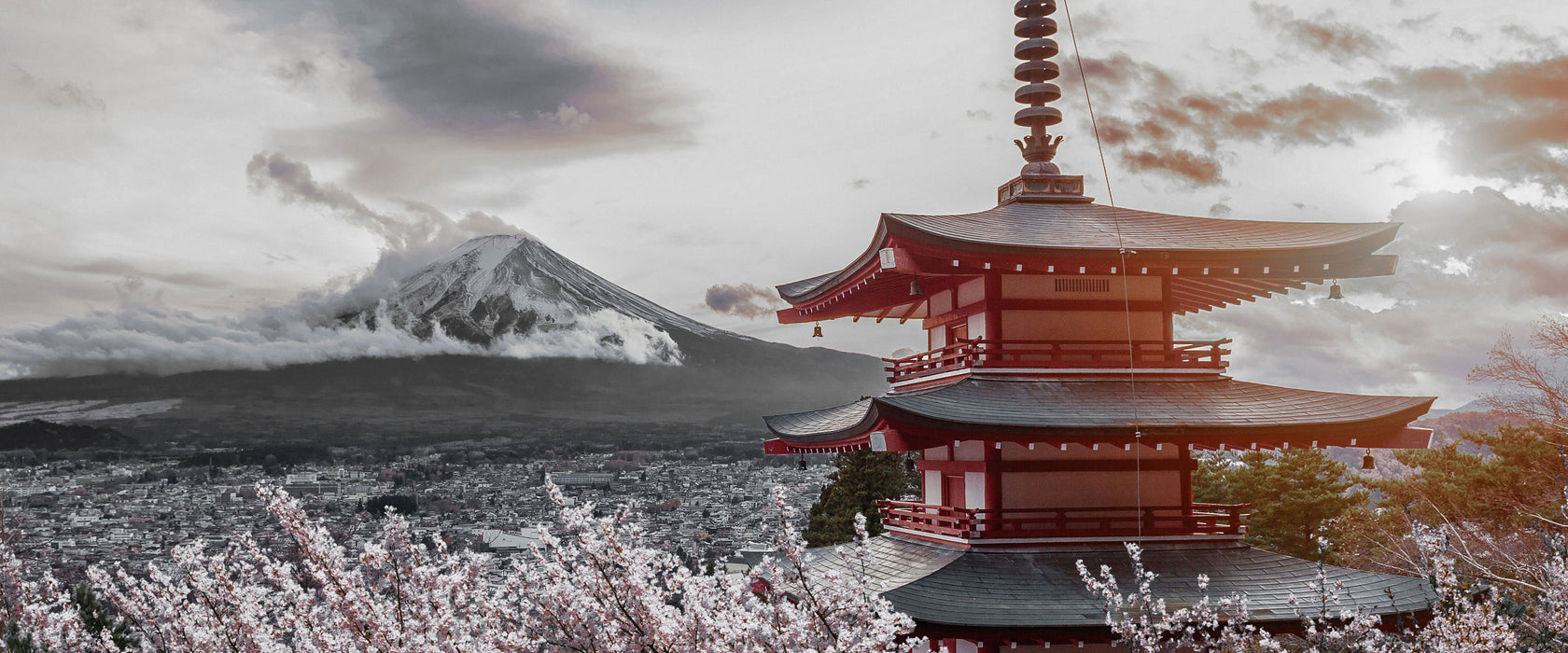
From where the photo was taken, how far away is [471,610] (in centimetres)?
816

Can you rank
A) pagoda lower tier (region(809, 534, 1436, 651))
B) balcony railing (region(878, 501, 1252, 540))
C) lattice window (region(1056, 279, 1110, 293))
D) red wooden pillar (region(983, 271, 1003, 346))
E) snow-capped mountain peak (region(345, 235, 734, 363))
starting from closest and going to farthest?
pagoda lower tier (region(809, 534, 1436, 651)) → balcony railing (region(878, 501, 1252, 540)) → red wooden pillar (region(983, 271, 1003, 346)) → lattice window (region(1056, 279, 1110, 293)) → snow-capped mountain peak (region(345, 235, 734, 363))

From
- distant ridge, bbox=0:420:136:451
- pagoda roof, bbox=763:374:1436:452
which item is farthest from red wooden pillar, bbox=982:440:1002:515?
distant ridge, bbox=0:420:136:451

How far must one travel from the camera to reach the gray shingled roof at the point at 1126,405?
1211 centimetres

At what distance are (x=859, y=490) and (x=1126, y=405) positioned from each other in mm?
16864

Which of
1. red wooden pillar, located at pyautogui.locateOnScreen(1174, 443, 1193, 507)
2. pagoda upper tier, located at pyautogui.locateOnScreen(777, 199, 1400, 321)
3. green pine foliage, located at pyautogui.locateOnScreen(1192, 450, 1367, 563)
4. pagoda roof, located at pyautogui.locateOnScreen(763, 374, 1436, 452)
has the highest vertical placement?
pagoda upper tier, located at pyautogui.locateOnScreen(777, 199, 1400, 321)

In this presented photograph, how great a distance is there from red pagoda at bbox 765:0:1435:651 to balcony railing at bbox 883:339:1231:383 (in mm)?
25

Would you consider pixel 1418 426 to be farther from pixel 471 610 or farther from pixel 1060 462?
pixel 471 610

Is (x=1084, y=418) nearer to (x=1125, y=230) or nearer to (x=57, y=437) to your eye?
(x=1125, y=230)

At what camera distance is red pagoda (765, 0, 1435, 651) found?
1203cm

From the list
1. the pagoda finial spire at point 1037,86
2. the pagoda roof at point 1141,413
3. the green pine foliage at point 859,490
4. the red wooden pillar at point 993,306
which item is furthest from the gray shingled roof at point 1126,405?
the green pine foliage at point 859,490

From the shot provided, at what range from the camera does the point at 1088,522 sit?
42.9 ft

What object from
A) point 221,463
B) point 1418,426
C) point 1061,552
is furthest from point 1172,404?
point 221,463

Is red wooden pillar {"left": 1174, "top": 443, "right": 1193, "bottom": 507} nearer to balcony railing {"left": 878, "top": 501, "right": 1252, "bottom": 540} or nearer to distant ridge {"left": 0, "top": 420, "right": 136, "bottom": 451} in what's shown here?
balcony railing {"left": 878, "top": 501, "right": 1252, "bottom": 540}

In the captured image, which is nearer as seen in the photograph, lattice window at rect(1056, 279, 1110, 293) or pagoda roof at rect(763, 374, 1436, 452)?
pagoda roof at rect(763, 374, 1436, 452)
